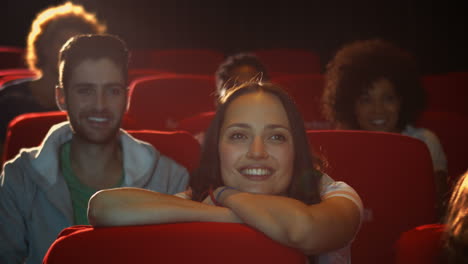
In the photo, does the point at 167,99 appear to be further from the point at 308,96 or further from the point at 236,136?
the point at 236,136

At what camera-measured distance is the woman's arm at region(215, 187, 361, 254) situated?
0.89 meters

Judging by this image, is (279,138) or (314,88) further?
(314,88)

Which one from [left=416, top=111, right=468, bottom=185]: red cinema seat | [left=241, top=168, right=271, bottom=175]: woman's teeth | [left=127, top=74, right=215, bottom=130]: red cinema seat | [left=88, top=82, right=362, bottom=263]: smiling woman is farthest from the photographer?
[left=127, top=74, right=215, bottom=130]: red cinema seat

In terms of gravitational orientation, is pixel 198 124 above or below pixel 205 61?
below

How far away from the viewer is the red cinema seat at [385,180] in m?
1.57

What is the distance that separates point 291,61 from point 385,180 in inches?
139

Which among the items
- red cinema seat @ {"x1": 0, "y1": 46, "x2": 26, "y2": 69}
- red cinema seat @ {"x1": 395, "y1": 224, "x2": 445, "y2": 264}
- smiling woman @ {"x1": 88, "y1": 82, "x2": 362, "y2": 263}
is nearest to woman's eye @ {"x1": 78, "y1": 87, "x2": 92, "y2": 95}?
smiling woman @ {"x1": 88, "y1": 82, "x2": 362, "y2": 263}

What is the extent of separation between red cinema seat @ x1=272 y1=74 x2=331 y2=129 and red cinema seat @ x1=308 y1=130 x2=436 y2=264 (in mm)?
1289

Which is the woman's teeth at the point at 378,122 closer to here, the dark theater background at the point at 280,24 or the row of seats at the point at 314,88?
the row of seats at the point at 314,88

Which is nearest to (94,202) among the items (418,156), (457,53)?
(418,156)

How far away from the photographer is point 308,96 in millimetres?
2982

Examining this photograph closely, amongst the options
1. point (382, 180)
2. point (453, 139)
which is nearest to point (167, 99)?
point (453, 139)

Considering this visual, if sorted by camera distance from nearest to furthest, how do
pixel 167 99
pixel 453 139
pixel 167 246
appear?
pixel 167 246 → pixel 453 139 → pixel 167 99

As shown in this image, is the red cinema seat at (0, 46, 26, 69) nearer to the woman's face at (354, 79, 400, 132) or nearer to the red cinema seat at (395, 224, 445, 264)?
the woman's face at (354, 79, 400, 132)
